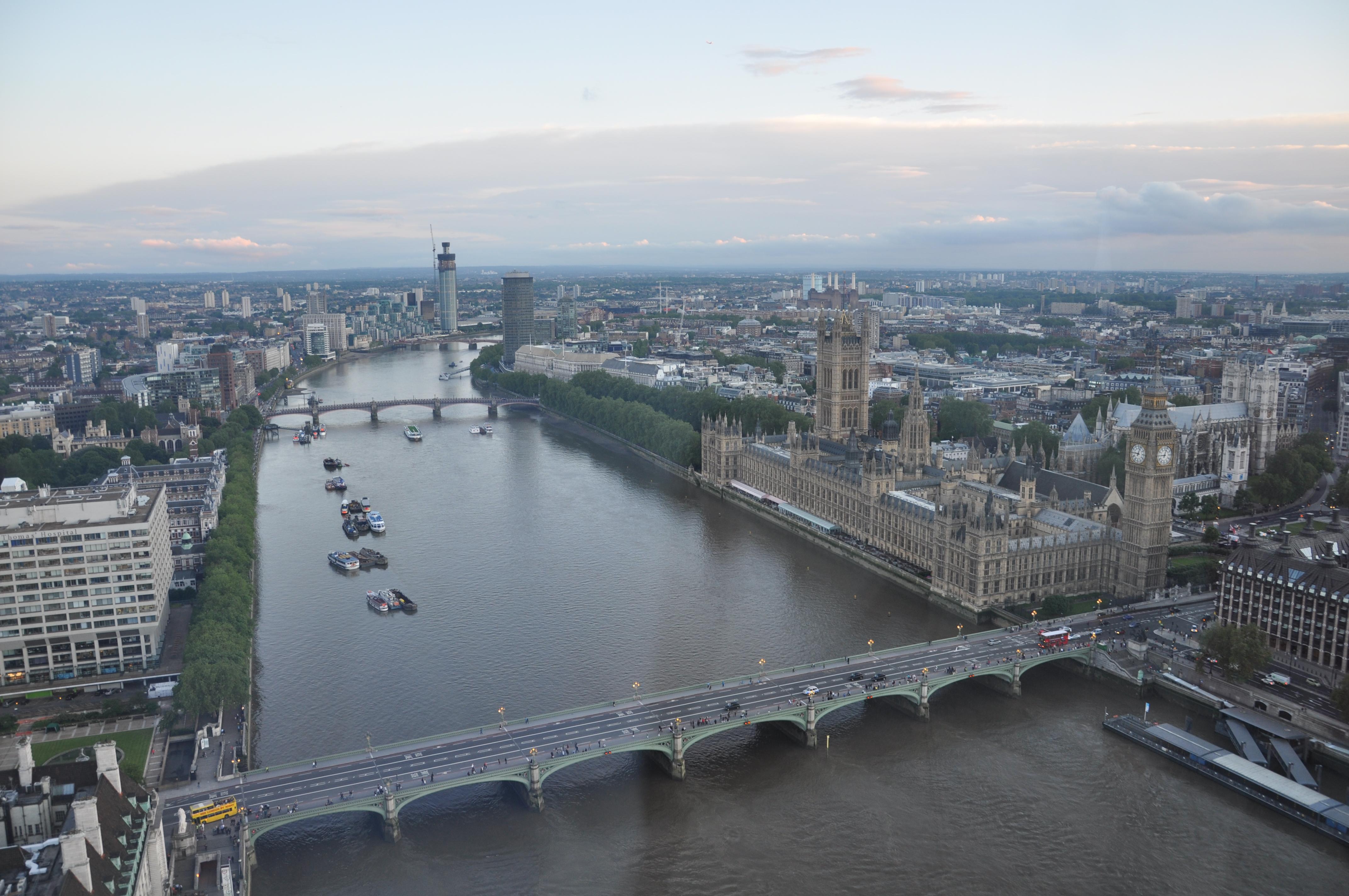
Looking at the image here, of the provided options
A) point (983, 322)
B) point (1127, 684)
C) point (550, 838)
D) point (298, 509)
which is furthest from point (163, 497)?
point (983, 322)

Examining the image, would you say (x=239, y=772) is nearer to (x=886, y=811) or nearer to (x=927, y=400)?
(x=886, y=811)

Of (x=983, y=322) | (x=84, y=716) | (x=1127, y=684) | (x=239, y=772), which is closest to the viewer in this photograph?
(x=239, y=772)

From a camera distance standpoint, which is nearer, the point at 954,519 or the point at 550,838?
the point at 550,838

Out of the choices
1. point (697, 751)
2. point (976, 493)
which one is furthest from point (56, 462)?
point (976, 493)

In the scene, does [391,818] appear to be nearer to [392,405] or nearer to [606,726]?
[606,726]

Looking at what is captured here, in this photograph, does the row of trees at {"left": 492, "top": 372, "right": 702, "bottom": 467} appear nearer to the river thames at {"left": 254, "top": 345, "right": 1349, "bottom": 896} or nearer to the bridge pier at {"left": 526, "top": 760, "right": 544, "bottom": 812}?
the river thames at {"left": 254, "top": 345, "right": 1349, "bottom": 896}

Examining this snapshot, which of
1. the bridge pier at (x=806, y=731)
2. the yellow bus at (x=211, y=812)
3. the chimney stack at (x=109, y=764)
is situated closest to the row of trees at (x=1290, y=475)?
the bridge pier at (x=806, y=731)

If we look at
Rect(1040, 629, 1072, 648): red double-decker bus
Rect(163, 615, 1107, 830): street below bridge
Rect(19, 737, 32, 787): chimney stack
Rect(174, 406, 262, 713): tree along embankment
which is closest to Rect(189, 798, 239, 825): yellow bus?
Rect(163, 615, 1107, 830): street below bridge

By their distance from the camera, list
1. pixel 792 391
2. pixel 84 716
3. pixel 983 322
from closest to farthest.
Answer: pixel 84 716, pixel 792 391, pixel 983 322
